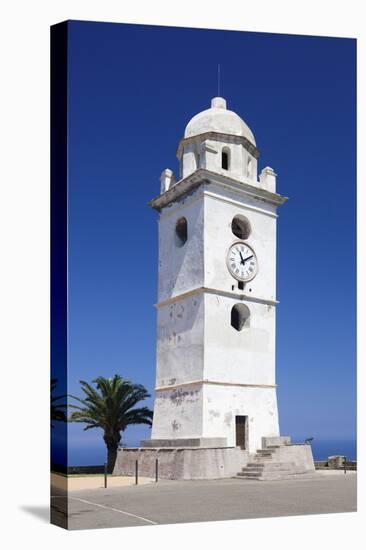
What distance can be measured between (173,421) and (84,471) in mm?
5332

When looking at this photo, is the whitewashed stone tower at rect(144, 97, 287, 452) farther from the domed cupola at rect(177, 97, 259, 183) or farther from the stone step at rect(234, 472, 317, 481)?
the stone step at rect(234, 472, 317, 481)

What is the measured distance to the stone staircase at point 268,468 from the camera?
1927 cm

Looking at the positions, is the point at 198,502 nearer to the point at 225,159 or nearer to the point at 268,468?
the point at 268,468

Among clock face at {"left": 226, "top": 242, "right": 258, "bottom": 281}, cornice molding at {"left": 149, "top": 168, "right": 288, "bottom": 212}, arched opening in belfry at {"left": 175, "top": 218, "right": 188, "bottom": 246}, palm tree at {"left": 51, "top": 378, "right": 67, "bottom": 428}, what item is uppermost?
cornice molding at {"left": 149, "top": 168, "right": 288, "bottom": 212}

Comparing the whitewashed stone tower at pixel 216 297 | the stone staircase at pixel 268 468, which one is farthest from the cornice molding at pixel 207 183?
the stone staircase at pixel 268 468

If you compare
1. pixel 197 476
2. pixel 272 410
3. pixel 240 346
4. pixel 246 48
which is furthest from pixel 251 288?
pixel 246 48

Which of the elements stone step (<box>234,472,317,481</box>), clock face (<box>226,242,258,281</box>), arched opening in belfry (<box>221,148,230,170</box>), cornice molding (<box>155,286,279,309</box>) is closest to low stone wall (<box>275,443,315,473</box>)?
stone step (<box>234,472,317,481</box>)

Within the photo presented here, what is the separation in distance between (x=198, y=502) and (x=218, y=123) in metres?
10.6

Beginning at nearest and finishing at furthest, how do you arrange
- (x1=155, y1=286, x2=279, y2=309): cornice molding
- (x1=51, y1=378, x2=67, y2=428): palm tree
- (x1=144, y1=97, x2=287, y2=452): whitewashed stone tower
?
(x1=51, y1=378, x2=67, y2=428): palm tree < (x1=144, y1=97, x2=287, y2=452): whitewashed stone tower < (x1=155, y1=286, x2=279, y2=309): cornice molding

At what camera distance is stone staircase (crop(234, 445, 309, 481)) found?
63.2ft

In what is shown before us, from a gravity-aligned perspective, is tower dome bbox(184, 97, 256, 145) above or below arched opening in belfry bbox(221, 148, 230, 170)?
above

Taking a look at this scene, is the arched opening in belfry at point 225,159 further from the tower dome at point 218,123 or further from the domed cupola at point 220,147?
the tower dome at point 218,123

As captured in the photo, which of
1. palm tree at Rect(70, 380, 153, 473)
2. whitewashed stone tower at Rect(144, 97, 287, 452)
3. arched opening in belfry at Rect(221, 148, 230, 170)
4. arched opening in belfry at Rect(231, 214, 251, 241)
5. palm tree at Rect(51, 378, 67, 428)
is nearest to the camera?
palm tree at Rect(51, 378, 67, 428)

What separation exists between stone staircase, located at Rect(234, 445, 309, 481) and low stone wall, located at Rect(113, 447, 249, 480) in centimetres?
20
